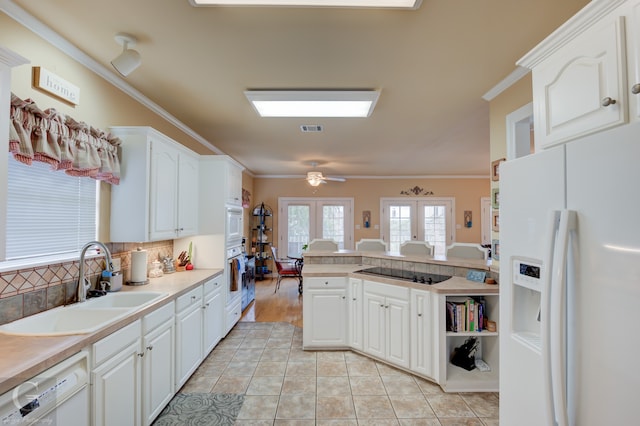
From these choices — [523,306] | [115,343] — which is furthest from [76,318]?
[523,306]

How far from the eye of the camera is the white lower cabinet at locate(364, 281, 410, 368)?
8.76 feet

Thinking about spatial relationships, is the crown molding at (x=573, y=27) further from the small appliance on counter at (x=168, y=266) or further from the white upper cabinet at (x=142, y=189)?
the small appliance on counter at (x=168, y=266)

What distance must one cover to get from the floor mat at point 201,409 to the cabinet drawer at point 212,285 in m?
0.93

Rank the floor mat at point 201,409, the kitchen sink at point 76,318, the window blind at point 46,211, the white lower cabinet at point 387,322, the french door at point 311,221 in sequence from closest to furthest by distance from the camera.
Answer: the kitchen sink at point 76,318
the window blind at point 46,211
the floor mat at point 201,409
the white lower cabinet at point 387,322
the french door at point 311,221

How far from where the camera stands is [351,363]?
2873 millimetres

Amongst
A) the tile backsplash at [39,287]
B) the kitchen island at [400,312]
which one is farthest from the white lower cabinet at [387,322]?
the tile backsplash at [39,287]

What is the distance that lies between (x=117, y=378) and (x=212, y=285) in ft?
4.95

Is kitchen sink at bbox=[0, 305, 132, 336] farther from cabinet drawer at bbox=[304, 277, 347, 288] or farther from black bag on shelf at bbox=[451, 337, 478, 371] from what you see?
black bag on shelf at bbox=[451, 337, 478, 371]

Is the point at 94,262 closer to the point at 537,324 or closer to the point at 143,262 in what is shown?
the point at 143,262

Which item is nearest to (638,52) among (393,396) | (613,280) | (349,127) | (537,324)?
(613,280)

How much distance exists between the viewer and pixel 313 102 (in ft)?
8.89

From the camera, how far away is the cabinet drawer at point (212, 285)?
2.92m

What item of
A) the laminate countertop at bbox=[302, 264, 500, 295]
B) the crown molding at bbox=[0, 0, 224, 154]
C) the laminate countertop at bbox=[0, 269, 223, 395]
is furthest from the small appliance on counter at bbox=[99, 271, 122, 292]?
the laminate countertop at bbox=[302, 264, 500, 295]

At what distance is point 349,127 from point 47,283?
3202mm
